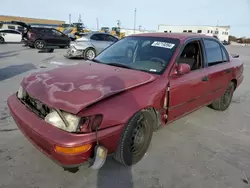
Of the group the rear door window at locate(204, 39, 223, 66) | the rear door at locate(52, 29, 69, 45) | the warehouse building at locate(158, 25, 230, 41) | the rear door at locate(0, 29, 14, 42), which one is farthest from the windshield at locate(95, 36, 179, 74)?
the warehouse building at locate(158, 25, 230, 41)

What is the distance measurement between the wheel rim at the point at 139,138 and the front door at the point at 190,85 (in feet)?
1.65

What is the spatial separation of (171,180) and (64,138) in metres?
1.31

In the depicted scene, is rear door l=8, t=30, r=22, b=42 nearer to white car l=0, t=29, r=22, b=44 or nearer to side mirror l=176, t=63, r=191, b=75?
white car l=0, t=29, r=22, b=44

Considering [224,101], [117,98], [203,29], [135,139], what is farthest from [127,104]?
[203,29]

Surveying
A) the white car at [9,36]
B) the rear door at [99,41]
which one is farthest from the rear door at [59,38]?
the white car at [9,36]

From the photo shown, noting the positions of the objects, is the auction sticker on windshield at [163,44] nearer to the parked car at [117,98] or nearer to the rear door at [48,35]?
the parked car at [117,98]

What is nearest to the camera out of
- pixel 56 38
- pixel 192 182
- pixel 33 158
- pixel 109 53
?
pixel 192 182

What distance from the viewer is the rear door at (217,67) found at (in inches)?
142

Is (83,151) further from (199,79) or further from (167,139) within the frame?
(199,79)

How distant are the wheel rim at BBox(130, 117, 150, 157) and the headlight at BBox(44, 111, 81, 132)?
0.76 metres

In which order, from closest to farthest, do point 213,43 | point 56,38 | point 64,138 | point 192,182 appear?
point 64,138
point 192,182
point 213,43
point 56,38

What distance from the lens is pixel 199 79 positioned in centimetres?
325

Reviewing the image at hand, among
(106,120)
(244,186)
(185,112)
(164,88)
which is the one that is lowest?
(244,186)

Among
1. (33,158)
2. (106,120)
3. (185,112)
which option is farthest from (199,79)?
(33,158)
